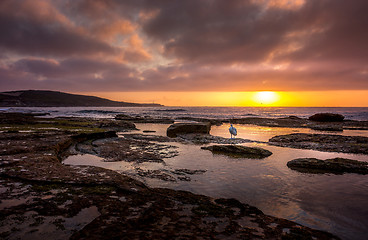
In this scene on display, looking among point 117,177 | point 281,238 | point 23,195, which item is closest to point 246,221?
point 281,238

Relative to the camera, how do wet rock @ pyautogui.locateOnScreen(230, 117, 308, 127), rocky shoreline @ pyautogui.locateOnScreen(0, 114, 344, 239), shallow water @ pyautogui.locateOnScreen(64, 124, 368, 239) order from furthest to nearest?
1. wet rock @ pyautogui.locateOnScreen(230, 117, 308, 127)
2. shallow water @ pyautogui.locateOnScreen(64, 124, 368, 239)
3. rocky shoreline @ pyautogui.locateOnScreen(0, 114, 344, 239)

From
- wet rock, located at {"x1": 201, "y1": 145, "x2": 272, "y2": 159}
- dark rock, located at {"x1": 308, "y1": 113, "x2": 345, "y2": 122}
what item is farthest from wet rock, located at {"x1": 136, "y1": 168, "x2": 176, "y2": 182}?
dark rock, located at {"x1": 308, "y1": 113, "x2": 345, "y2": 122}

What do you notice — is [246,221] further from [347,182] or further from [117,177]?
[347,182]

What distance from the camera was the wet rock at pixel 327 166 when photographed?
8641mm

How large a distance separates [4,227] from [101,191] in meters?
2.12

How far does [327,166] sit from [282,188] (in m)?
3.94

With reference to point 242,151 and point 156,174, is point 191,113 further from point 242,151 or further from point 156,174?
point 156,174

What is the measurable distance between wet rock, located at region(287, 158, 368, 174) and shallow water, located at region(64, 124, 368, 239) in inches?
20.8

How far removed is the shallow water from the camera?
4.75 meters

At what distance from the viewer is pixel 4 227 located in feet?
12.0

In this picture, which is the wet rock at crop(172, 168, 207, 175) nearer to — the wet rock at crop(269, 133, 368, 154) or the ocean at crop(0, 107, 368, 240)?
the ocean at crop(0, 107, 368, 240)

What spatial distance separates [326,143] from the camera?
15.5 m

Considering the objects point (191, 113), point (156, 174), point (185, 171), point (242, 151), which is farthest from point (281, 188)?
point (191, 113)

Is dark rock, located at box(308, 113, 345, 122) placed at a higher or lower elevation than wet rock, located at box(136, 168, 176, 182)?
higher
